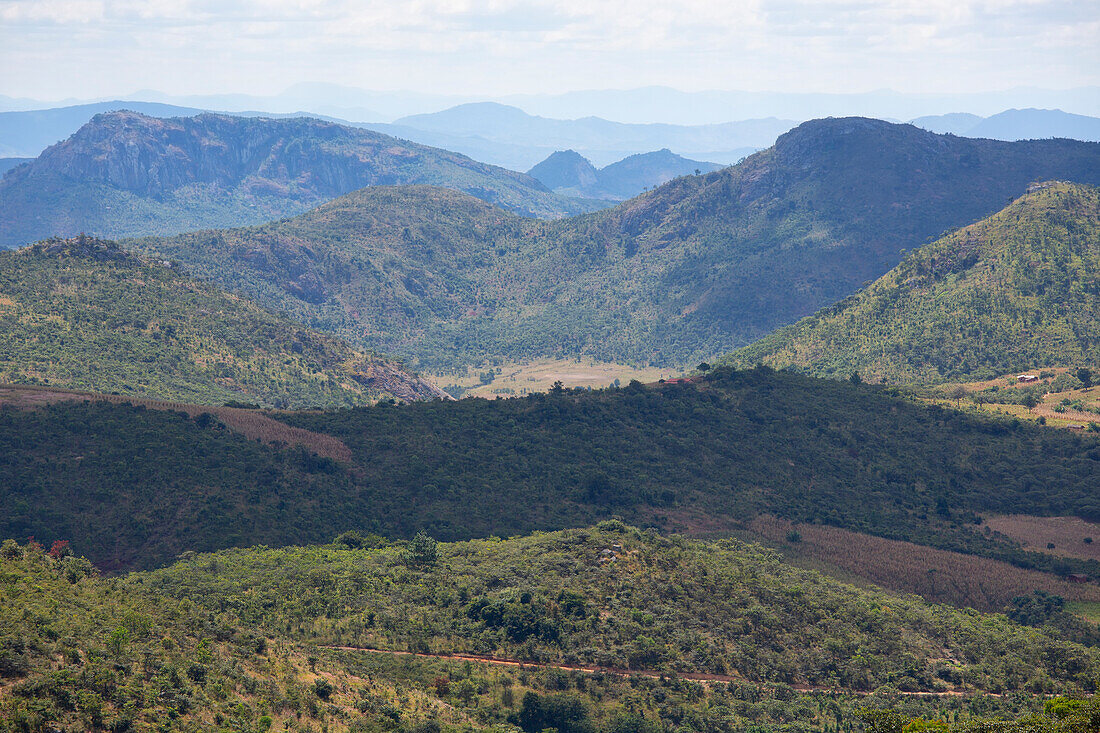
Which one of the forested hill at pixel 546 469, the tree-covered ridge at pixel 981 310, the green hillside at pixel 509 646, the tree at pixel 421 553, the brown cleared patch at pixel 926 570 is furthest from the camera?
the tree-covered ridge at pixel 981 310

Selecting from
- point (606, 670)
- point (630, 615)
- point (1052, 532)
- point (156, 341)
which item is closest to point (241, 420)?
point (156, 341)

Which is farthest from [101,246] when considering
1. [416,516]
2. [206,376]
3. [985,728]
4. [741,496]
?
[985,728]

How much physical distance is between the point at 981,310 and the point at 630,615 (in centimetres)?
11996

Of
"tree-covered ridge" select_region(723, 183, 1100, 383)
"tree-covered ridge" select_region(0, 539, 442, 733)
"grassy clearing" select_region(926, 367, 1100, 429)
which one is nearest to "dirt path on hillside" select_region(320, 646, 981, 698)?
"tree-covered ridge" select_region(0, 539, 442, 733)

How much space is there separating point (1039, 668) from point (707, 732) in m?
25.9

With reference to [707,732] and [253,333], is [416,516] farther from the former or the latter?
[253,333]

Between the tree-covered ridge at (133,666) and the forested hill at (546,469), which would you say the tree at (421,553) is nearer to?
the forested hill at (546,469)

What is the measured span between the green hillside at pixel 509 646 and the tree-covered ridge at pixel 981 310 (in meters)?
88.4

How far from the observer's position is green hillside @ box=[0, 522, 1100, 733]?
44.3m

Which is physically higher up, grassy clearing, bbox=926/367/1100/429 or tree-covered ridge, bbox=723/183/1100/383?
tree-covered ridge, bbox=723/183/1100/383

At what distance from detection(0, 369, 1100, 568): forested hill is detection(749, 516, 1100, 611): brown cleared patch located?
3344 millimetres

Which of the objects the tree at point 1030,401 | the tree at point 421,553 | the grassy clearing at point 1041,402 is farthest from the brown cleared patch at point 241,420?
the tree at point 1030,401

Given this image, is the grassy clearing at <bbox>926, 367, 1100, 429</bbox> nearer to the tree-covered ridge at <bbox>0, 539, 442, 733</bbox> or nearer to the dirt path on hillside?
the dirt path on hillside

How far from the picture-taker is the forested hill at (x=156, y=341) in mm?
128750
